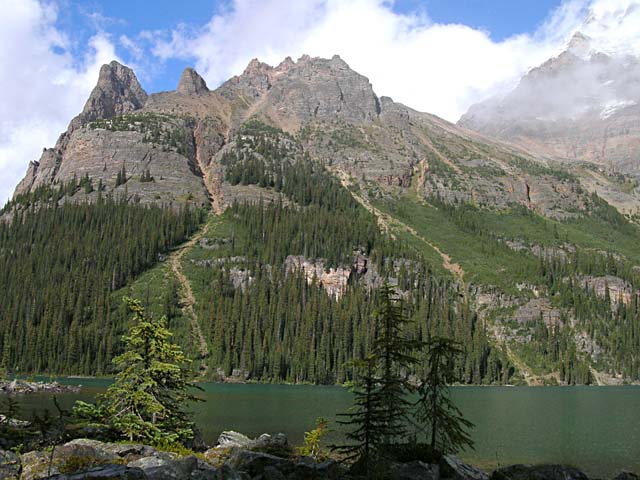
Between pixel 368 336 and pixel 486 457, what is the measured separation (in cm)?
10986

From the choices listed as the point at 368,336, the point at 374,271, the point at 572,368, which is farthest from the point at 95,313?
the point at 572,368

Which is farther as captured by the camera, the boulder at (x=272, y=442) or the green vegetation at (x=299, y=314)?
the green vegetation at (x=299, y=314)

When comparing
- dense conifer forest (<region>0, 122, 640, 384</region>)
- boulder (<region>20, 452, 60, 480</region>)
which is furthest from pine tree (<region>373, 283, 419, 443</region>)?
dense conifer forest (<region>0, 122, 640, 384</region>)

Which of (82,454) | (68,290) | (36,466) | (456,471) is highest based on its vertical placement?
(68,290)

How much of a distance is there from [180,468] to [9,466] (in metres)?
7.65

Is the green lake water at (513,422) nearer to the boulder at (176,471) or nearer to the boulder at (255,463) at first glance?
the boulder at (255,463)

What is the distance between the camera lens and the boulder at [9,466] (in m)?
21.6

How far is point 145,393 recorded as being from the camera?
32688 mm

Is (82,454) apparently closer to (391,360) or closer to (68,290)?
(391,360)

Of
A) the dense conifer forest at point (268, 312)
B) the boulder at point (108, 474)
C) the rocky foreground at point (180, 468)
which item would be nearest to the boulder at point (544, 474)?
the rocky foreground at point (180, 468)

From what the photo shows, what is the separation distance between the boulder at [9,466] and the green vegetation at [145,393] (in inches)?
201

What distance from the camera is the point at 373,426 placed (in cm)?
2700

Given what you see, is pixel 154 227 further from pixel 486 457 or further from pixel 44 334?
pixel 486 457

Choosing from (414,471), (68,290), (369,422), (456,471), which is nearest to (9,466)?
(369,422)
